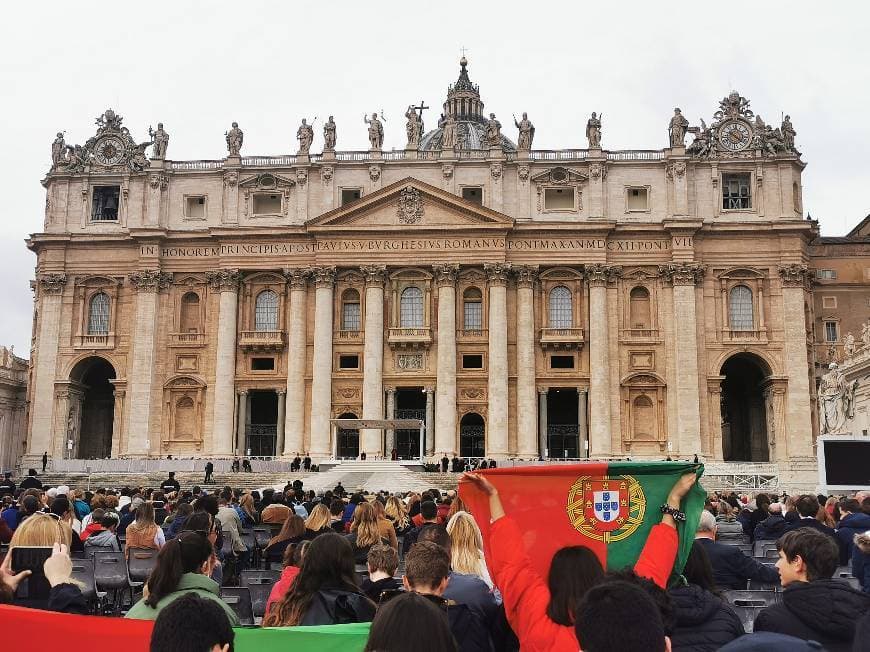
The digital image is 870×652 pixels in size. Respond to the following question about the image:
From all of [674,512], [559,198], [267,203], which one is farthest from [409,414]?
[674,512]

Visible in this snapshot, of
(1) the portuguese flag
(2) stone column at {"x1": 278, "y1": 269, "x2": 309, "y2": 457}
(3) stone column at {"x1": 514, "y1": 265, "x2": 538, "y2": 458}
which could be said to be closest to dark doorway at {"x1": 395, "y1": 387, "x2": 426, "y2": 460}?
(2) stone column at {"x1": 278, "y1": 269, "x2": 309, "y2": 457}

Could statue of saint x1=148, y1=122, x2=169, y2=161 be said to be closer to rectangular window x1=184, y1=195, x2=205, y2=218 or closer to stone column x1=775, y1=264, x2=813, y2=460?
rectangular window x1=184, y1=195, x2=205, y2=218

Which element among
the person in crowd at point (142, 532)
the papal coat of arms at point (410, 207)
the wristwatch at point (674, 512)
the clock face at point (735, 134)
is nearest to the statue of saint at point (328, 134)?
the papal coat of arms at point (410, 207)

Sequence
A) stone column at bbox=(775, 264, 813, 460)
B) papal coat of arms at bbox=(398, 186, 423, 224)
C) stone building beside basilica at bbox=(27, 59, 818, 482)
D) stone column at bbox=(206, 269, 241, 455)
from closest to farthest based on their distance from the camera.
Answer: stone column at bbox=(775, 264, 813, 460) < stone building beside basilica at bbox=(27, 59, 818, 482) < stone column at bbox=(206, 269, 241, 455) < papal coat of arms at bbox=(398, 186, 423, 224)

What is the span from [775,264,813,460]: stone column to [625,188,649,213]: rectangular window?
9675 millimetres

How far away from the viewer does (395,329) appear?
6303cm

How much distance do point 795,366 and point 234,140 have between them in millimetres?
39626

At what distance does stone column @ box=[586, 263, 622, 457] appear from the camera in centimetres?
6097

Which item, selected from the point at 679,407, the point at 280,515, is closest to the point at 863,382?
the point at 679,407

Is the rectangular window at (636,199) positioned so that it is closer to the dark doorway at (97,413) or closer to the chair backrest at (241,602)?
the dark doorway at (97,413)

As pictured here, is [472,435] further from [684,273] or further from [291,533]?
[291,533]

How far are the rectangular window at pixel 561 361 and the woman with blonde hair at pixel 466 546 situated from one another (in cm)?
5534

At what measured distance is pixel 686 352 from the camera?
6162cm

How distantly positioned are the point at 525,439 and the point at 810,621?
55.4 meters
